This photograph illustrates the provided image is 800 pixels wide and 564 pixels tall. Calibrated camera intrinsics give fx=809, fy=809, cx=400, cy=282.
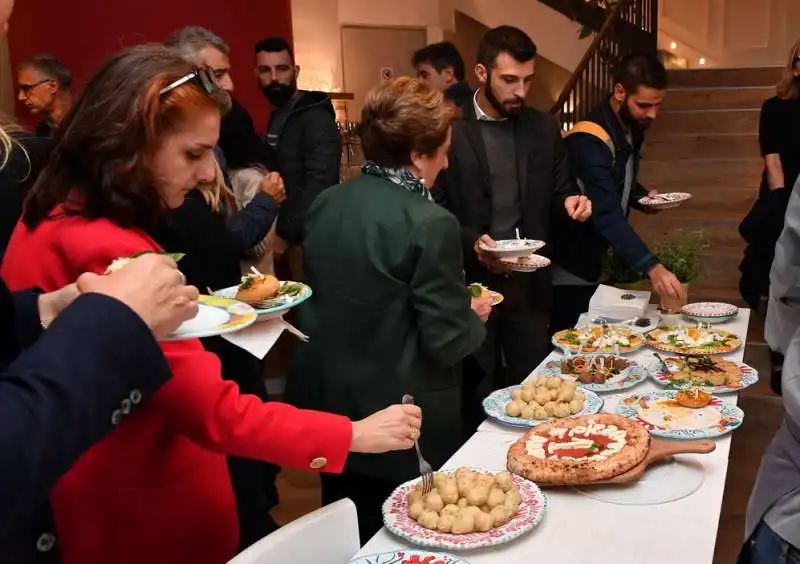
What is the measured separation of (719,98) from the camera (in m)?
7.26

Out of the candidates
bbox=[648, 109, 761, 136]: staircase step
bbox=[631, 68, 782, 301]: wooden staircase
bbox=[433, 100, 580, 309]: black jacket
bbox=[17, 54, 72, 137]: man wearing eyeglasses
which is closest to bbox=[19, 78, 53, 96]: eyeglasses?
bbox=[17, 54, 72, 137]: man wearing eyeglasses

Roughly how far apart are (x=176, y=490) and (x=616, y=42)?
662cm

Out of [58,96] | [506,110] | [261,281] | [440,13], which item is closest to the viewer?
[261,281]

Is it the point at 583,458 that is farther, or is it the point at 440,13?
the point at 440,13

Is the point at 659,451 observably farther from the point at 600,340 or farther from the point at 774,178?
the point at 774,178

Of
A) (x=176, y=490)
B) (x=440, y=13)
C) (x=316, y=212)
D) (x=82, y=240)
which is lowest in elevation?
(x=176, y=490)

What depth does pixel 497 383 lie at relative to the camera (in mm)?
3508

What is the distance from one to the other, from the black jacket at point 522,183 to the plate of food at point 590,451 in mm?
1223

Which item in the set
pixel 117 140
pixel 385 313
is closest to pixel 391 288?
pixel 385 313

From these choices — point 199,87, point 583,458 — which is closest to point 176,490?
point 199,87

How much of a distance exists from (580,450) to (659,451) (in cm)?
15

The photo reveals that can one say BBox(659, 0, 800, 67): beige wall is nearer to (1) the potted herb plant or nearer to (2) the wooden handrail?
(2) the wooden handrail

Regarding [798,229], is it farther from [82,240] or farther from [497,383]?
[497,383]

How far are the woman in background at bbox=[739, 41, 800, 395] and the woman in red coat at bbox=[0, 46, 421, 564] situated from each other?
3323mm
